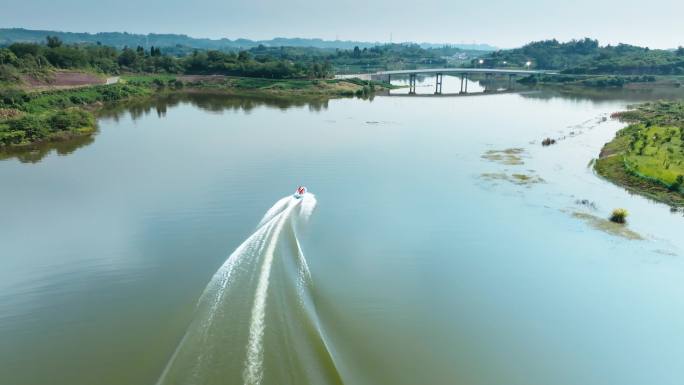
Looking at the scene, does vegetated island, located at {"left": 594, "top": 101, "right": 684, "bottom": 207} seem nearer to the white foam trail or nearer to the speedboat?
the speedboat

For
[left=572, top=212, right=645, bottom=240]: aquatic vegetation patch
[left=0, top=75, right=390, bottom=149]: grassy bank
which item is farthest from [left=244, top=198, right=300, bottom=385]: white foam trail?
[left=0, top=75, right=390, bottom=149]: grassy bank

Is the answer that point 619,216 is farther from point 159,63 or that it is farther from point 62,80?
point 159,63

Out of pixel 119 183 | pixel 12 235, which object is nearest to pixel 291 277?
pixel 12 235

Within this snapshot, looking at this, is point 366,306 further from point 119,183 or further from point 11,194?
point 11,194

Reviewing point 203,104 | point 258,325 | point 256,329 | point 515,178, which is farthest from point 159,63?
point 256,329

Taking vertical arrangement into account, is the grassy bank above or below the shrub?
above

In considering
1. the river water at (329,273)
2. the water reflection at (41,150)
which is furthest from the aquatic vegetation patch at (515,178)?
the water reflection at (41,150)

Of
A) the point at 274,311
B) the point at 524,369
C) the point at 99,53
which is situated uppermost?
the point at 99,53
